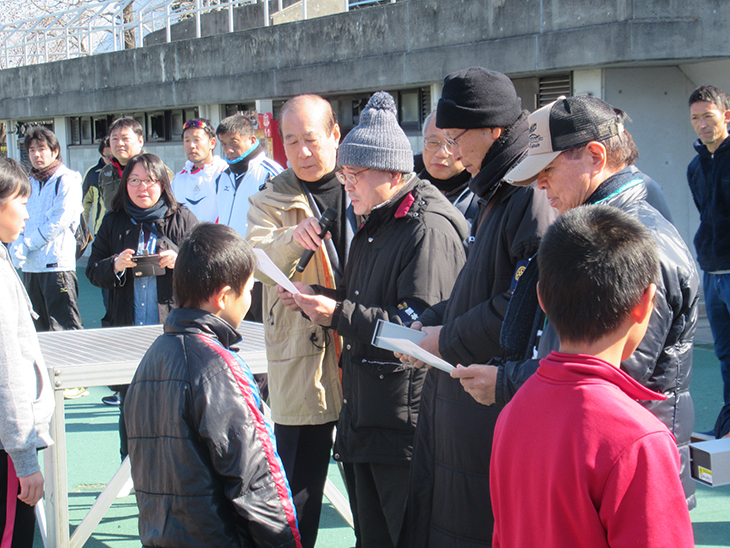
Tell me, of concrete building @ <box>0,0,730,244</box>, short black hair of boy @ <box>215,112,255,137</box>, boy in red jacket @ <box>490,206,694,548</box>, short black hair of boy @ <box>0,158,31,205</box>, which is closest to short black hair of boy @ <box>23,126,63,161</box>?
short black hair of boy @ <box>215,112,255,137</box>

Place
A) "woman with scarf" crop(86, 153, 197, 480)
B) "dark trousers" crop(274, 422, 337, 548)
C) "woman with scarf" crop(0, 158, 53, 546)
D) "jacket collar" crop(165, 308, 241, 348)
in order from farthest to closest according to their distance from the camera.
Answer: "woman with scarf" crop(86, 153, 197, 480), "dark trousers" crop(274, 422, 337, 548), "woman with scarf" crop(0, 158, 53, 546), "jacket collar" crop(165, 308, 241, 348)

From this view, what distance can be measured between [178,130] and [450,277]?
10.9m

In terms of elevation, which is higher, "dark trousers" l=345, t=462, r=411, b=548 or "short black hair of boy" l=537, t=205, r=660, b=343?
"short black hair of boy" l=537, t=205, r=660, b=343

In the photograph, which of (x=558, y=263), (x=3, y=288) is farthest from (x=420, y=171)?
(x=558, y=263)

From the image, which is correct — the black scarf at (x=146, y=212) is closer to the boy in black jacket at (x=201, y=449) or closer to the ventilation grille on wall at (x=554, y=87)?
the boy in black jacket at (x=201, y=449)

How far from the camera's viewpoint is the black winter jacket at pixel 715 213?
509cm

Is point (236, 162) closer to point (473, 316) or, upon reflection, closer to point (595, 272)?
point (473, 316)

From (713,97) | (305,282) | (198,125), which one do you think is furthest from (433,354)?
(198,125)

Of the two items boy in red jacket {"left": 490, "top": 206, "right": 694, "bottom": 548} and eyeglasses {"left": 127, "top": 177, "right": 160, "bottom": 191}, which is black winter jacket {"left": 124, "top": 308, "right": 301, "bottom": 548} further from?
eyeglasses {"left": 127, "top": 177, "right": 160, "bottom": 191}

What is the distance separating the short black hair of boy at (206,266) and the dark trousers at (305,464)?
1.08m

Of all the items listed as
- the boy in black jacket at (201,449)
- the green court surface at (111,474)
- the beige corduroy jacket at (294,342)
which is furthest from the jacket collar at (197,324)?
the green court surface at (111,474)

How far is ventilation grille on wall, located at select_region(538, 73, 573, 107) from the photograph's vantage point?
7.62 m

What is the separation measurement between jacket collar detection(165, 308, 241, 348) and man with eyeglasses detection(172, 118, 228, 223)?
4.01 meters

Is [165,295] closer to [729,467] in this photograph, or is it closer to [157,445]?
[157,445]
